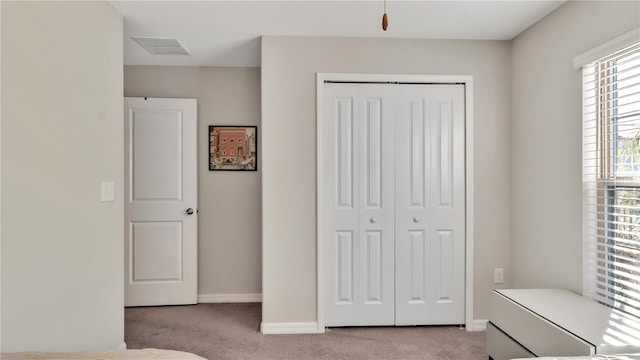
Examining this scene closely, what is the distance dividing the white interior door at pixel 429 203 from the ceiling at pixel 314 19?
0.49m

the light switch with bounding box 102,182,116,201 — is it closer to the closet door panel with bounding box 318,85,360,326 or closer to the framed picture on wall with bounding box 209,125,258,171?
the framed picture on wall with bounding box 209,125,258,171

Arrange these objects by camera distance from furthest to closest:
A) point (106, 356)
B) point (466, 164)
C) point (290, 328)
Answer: point (466, 164) < point (290, 328) < point (106, 356)

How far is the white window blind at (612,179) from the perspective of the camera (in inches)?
79.6

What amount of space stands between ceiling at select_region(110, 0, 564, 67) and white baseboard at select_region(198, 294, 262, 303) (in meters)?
2.35

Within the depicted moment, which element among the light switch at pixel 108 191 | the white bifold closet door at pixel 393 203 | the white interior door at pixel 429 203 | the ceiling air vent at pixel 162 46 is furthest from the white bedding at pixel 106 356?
the ceiling air vent at pixel 162 46

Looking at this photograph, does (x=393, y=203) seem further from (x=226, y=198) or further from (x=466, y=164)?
(x=226, y=198)

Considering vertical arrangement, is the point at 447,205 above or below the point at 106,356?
above

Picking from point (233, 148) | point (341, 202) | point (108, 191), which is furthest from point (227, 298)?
point (108, 191)

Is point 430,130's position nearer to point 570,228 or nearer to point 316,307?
point 570,228

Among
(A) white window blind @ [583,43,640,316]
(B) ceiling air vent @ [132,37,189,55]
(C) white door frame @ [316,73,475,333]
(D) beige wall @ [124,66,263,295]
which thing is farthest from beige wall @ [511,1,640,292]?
(B) ceiling air vent @ [132,37,189,55]

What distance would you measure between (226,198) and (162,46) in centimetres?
150

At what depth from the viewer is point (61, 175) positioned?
200 cm

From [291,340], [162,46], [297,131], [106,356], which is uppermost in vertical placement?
[162,46]

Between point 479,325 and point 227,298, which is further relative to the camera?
point 227,298
